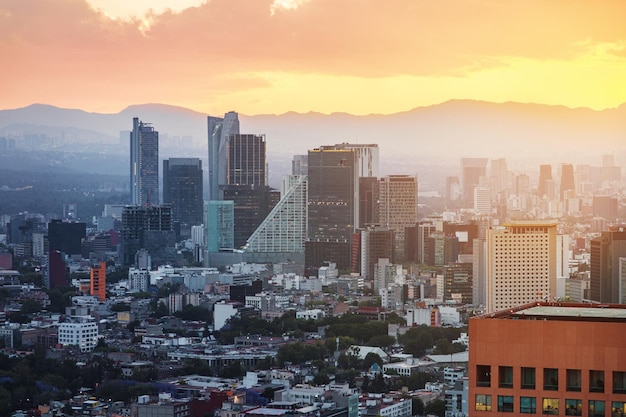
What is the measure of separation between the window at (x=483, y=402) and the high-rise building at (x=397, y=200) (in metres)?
34.9

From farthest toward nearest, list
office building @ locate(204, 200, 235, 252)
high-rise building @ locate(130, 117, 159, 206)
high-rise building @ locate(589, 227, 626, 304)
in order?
high-rise building @ locate(130, 117, 159, 206), office building @ locate(204, 200, 235, 252), high-rise building @ locate(589, 227, 626, 304)

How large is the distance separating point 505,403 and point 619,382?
540mm

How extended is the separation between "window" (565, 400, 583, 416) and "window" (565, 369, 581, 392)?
56 mm

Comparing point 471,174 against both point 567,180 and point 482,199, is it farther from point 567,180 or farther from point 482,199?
point 567,180

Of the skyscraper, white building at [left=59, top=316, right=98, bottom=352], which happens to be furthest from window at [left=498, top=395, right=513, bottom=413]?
the skyscraper

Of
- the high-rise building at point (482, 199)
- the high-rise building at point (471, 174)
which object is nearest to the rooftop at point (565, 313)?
the high-rise building at point (482, 199)

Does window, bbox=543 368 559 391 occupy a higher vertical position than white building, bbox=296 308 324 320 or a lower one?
higher

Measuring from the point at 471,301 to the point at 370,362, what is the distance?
8.15m

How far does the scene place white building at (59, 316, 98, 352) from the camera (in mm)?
25609

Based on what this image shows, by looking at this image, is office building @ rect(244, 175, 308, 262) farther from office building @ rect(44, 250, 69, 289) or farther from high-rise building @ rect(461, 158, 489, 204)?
office building @ rect(44, 250, 69, 289)

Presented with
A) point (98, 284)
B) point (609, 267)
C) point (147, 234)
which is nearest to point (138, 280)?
point (98, 284)

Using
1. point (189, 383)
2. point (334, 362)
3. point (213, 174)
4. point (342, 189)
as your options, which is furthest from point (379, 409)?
point (213, 174)

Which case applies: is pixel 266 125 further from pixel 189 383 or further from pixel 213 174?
pixel 189 383

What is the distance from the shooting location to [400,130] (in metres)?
46.5
